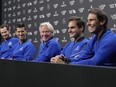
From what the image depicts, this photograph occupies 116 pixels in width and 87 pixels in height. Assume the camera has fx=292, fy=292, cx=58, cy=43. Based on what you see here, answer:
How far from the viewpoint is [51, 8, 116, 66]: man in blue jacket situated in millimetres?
2734

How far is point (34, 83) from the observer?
7.58 ft

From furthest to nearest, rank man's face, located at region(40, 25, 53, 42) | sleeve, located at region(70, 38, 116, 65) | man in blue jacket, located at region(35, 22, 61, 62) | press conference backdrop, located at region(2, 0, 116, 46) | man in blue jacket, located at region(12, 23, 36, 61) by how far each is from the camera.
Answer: press conference backdrop, located at region(2, 0, 116, 46) < man in blue jacket, located at region(12, 23, 36, 61) < man's face, located at region(40, 25, 53, 42) < man in blue jacket, located at region(35, 22, 61, 62) < sleeve, located at region(70, 38, 116, 65)

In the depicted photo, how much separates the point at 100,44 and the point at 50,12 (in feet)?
12.7

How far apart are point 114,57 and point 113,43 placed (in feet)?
0.44

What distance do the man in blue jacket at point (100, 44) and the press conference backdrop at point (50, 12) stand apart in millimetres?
2098

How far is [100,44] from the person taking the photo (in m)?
2.84

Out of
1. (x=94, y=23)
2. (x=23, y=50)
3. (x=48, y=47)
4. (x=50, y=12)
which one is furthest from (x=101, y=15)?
(x=50, y=12)

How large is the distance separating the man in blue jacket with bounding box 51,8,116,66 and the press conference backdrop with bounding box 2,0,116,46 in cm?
210

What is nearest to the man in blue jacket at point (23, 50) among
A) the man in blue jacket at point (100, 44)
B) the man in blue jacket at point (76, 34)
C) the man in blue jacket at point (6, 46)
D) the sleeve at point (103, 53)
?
the man in blue jacket at point (6, 46)

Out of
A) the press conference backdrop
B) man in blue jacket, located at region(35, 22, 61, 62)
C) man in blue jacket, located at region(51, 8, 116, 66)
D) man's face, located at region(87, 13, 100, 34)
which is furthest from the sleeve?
the press conference backdrop

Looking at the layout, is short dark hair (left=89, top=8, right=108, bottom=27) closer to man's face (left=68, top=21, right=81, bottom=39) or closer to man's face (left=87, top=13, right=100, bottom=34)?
man's face (left=87, top=13, right=100, bottom=34)

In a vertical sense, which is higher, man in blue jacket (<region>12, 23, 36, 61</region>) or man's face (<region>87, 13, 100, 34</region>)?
man's face (<region>87, 13, 100, 34</region>)

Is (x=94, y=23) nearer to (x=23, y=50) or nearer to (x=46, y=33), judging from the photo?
(x=46, y=33)

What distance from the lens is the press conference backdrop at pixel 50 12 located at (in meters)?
5.35
